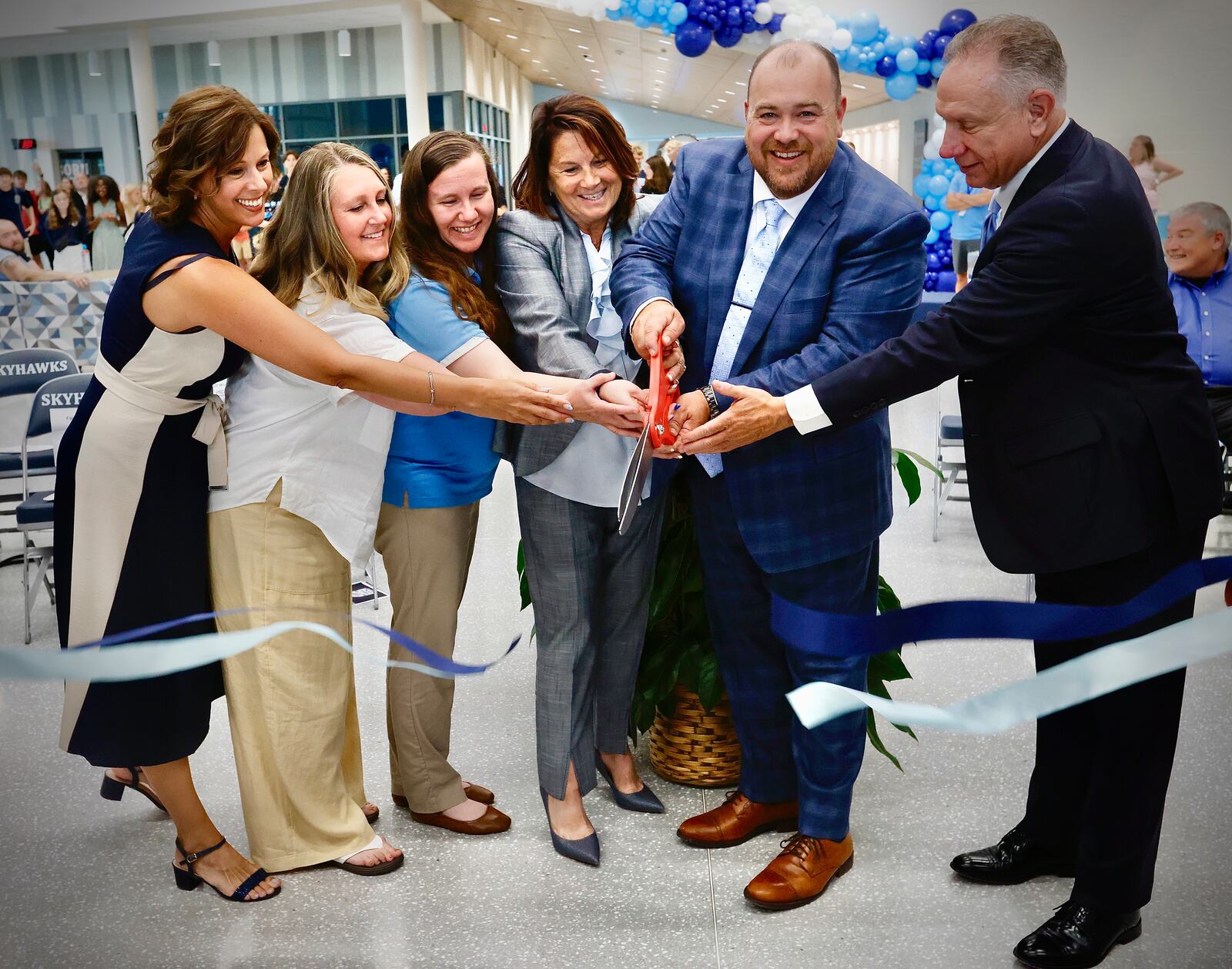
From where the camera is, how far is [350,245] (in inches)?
84.0

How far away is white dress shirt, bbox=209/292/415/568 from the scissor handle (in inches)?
21.6

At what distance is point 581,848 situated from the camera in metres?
2.38

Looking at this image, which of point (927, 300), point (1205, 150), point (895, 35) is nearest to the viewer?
point (927, 300)

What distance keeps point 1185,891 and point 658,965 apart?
118 cm

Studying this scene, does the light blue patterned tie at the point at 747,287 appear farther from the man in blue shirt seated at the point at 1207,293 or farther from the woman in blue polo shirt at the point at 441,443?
the man in blue shirt seated at the point at 1207,293

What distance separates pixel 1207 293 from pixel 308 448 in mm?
4156

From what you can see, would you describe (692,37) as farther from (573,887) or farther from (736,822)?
(573,887)

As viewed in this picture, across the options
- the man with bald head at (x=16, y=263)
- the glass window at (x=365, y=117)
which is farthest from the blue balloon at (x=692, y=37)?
the man with bald head at (x=16, y=263)

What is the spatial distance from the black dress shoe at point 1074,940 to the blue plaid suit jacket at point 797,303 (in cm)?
82

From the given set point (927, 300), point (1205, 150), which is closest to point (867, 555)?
point (927, 300)

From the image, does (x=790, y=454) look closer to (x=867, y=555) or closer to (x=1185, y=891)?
(x=867, y=555)

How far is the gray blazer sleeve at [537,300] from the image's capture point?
2145 millimetres

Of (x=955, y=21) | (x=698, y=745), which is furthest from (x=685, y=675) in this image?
(x=955, y=21)

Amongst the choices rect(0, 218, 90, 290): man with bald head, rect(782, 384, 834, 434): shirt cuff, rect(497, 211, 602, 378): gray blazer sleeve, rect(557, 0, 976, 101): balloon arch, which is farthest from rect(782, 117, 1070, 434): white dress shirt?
rect(0, 218, 90, 290): man with bald head
